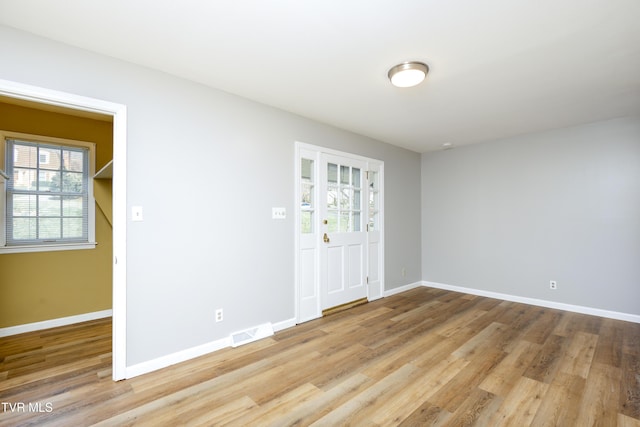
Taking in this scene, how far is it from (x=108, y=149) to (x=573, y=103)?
5366 mm

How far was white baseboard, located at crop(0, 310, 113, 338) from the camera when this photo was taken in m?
2.99

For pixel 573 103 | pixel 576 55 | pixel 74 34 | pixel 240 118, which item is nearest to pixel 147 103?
pixel 74 34

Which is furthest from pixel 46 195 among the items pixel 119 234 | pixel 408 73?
pixel 408 73

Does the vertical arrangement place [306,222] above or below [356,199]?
below

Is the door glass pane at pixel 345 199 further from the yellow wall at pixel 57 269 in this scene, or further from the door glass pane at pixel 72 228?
the door glass pane at pixel 72 228

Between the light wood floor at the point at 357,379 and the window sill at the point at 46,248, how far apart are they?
876 millimetres

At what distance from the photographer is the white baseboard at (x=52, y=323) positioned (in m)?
2.99

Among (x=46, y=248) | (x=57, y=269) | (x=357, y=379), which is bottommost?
(x=357, y=379)

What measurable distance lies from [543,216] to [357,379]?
3.57m

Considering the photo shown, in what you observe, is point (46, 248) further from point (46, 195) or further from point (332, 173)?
point (332, 173)

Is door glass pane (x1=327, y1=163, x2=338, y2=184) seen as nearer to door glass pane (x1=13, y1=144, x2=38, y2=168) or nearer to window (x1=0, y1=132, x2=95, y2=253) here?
window (x1=0, y1=132, x2=95, y2=253)

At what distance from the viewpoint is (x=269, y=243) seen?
3111 millimetres

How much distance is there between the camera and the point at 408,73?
7.63 ft

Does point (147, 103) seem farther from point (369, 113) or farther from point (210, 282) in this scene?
point (369, 113)
